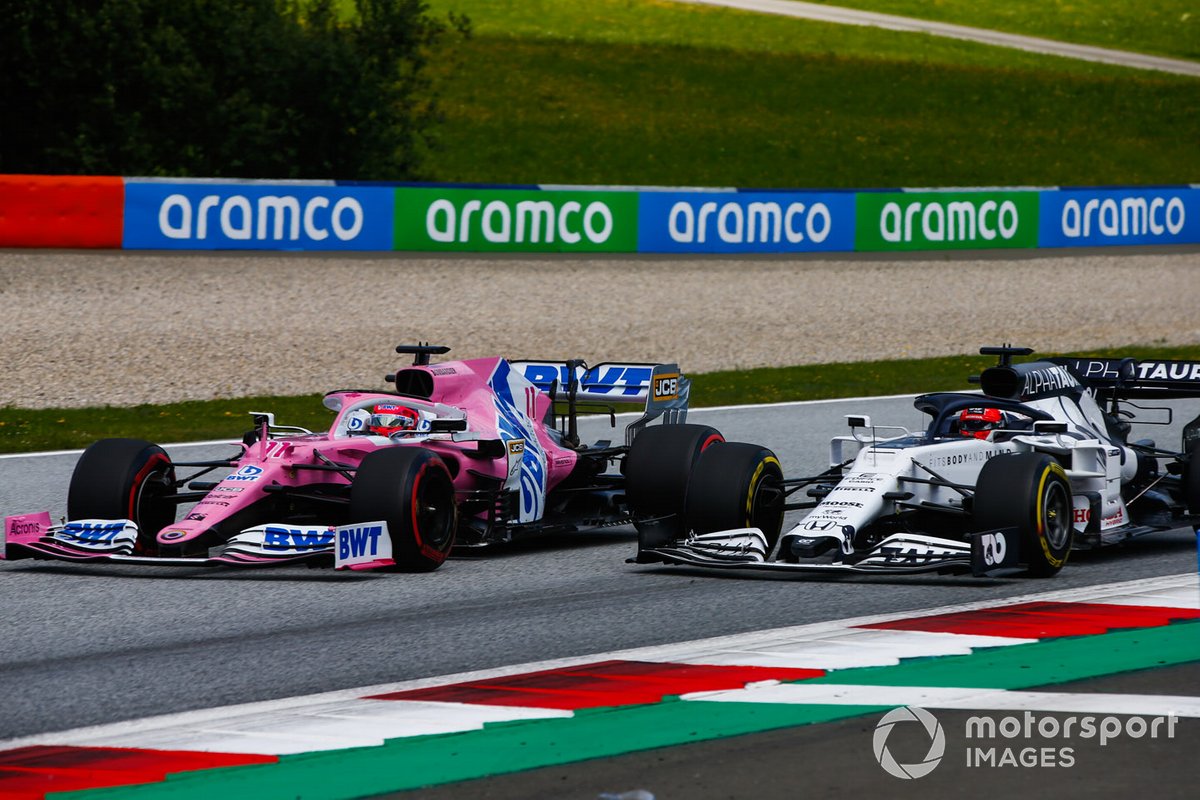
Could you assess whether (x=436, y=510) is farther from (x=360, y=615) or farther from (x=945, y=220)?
(x=945, y=220)

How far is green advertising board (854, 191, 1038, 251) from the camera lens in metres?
28.0

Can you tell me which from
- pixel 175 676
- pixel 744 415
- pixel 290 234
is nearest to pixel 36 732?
pixel 175 676

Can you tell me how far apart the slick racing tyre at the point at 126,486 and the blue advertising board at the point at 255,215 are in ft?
39.0

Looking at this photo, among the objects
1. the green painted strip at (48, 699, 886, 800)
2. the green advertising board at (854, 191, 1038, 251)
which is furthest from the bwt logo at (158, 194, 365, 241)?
the green painted strip at (48, 699, 886, 800)

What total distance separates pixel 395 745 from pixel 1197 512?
6.51 m

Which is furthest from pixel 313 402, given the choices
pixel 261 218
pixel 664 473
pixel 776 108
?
pixel 776 108

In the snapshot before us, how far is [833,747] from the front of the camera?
618cm

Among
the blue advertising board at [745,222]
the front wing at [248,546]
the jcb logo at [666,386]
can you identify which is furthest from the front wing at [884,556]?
the blue advertising board at [745,222]

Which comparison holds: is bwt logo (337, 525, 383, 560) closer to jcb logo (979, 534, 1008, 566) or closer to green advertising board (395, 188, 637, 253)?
jcb logo (979, 534, 1008, 566)

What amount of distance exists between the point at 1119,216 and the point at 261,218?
14.8 metres

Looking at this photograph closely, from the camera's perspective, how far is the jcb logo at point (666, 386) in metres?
12.6

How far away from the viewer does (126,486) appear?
10.4m

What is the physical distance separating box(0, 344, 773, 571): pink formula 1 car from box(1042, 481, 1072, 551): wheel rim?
1.67 metres

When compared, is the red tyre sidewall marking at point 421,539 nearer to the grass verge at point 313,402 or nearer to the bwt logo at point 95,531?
the bwt logo at point 95,531
